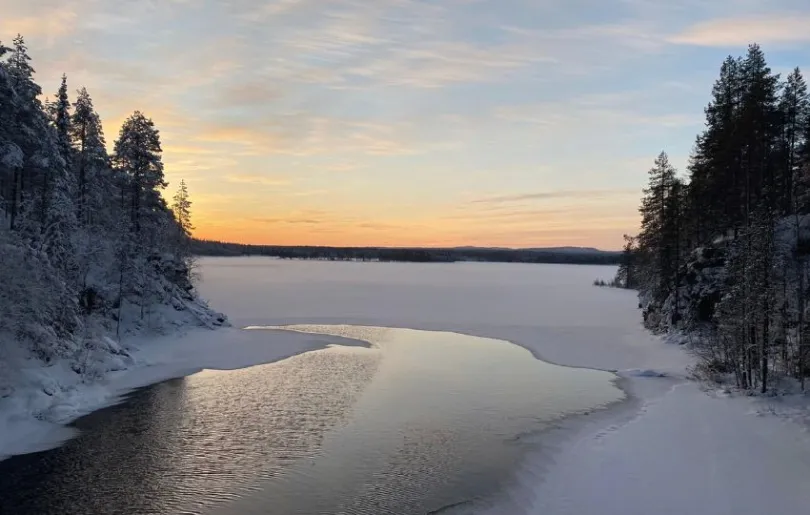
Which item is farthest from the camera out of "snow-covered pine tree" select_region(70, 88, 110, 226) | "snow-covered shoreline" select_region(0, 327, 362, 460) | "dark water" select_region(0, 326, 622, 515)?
"snow-covered pine tree" select_region(70, 88, 110, 226)

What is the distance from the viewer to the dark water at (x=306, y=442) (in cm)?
1402

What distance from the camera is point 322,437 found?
18734 millimetres

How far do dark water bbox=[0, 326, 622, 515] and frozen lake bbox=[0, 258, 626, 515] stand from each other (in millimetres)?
55

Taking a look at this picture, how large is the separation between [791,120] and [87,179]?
5647 centimetres

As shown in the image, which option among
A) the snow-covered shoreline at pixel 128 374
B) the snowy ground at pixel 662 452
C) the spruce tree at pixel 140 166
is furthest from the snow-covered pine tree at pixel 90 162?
the snowy ground at pixel 662 452

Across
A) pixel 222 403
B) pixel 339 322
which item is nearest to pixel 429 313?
pixel 339 322

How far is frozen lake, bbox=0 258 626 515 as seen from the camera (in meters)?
14.1

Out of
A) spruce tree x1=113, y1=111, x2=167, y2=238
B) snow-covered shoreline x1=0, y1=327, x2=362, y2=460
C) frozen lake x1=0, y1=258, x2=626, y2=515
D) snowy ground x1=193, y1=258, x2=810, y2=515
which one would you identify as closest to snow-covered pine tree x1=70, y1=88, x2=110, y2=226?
spruce tree x1=113, y1=111, x2=167, y2=238

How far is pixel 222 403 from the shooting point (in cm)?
2341

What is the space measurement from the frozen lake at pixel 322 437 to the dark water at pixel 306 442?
5cm

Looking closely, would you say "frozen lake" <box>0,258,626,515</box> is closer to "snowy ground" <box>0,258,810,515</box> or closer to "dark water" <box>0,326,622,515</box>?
"dark water" <box>0,326,622,515</box>

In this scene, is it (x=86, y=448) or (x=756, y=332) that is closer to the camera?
(x=86, y=448)

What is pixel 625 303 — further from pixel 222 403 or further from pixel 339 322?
pixel 222 403

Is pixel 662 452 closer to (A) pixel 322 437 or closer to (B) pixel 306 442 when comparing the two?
(A) pixel 322 437
